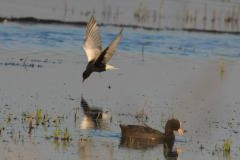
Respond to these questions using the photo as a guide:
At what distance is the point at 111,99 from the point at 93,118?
5.91ft

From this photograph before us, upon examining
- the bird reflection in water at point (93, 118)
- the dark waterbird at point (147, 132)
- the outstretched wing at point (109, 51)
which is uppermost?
the outstretched wing at point (109, 51)

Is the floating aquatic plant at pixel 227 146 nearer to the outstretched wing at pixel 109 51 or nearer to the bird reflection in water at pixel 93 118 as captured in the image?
the bird reflection in water at pixel 93 118

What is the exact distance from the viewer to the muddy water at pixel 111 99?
6.61 meters

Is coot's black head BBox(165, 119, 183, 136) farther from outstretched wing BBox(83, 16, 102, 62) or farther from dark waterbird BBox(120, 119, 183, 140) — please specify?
outstretched wing BBox(83, 16, 102, 62)

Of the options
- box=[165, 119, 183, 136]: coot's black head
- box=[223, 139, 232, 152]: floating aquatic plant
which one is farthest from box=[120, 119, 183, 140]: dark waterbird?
box=[223, 139, 232, 152]: floating aquatic plant

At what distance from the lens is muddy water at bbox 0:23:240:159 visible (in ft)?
21.7

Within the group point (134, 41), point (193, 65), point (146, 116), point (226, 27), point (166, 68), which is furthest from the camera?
point (226, 27)

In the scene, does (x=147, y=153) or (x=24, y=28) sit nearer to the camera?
(x=147, y=153)

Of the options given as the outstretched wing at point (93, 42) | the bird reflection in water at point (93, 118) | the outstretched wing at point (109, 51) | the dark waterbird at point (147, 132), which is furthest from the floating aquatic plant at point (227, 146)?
the outstretched wing at point (93, 42)

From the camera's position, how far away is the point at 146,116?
29.9ft

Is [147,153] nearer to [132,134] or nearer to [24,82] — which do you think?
[132,134]

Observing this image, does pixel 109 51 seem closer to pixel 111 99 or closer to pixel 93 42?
pixel 111 99

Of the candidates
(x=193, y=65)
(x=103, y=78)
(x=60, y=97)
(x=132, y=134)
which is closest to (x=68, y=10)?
(x=193, y=65)

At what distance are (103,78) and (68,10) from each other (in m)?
21.2
